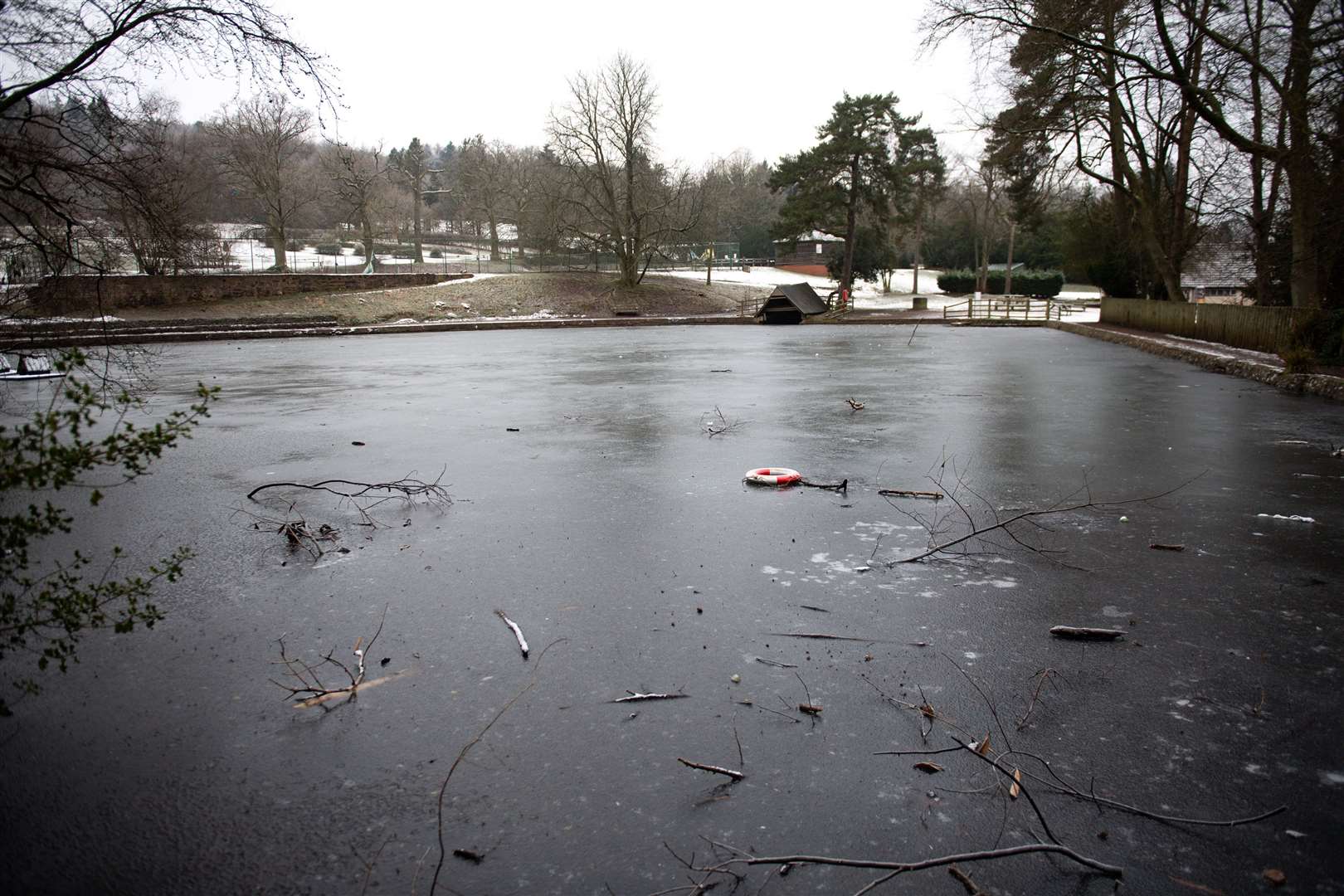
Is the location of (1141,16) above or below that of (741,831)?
above

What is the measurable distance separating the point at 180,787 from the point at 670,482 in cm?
543

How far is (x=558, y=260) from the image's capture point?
60.4 m

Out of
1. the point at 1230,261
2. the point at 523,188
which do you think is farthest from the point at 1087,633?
the point at 523,188

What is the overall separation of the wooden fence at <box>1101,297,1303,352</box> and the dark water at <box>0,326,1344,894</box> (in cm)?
1274

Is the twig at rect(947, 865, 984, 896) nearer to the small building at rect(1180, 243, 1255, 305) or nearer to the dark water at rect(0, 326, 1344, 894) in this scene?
the dark water at rect(0, 326, 1344, 894)

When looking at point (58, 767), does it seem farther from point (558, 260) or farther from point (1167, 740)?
point (558, 260)

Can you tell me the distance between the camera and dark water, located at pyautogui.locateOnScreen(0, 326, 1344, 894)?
293cm

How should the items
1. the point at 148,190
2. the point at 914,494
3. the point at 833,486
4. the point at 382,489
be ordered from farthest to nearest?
the point at 148,190 < the point at 382,489 < the point at 833,486 < the point at 914,494

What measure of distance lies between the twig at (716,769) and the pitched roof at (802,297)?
3883cm

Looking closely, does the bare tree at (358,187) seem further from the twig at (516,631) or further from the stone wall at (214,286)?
the twig at (516,631)

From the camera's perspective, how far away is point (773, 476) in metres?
8.22

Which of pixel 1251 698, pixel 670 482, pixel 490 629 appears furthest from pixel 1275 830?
pixel 670 482

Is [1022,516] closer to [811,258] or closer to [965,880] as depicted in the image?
[965,880]

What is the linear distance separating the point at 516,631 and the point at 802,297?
39.5 m
